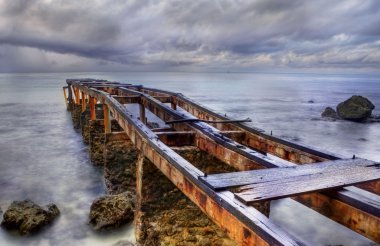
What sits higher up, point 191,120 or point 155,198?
point 191,120

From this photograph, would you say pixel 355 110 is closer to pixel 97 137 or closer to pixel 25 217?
pixel 97 137

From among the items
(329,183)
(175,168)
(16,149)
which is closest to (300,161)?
(329,183)

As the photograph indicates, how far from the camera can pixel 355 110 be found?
27.6 m

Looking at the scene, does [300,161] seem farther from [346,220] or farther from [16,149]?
[16,149]

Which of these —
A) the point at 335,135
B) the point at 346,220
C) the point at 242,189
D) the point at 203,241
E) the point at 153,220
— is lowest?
the point at 335,135

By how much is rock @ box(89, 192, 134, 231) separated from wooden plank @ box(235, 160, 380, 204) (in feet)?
17.7

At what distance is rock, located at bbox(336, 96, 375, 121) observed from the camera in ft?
89.7

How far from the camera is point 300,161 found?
3779 mm

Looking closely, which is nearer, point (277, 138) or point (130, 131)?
point (277, 138)

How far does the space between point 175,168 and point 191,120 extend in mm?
1975

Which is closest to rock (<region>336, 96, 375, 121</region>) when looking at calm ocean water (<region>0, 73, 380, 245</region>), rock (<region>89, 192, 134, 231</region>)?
calm ocean water (<region>0, 73, 380, 245</region>)

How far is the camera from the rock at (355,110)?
27.3 m

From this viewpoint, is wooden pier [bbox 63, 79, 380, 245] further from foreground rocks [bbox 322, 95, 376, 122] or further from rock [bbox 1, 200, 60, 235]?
foreground rocks [bbox 322, 95, 376, 122]

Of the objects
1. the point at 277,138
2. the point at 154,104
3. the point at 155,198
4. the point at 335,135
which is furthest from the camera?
the point at 335,135
